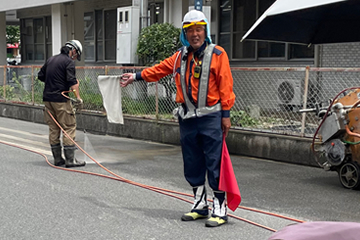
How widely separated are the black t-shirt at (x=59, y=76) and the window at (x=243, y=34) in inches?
320

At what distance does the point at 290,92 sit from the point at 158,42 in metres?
4.32

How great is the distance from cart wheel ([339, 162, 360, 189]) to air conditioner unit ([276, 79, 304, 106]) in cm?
230

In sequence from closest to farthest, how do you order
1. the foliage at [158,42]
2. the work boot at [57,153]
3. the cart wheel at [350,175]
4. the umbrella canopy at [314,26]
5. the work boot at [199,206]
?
1. the work boot at [199,206]
2. the umbrella canopy at [314,26]
3. the cart wheel at [350,175]
4. the work boot at [57,153]
5. the foliage at [158,42]

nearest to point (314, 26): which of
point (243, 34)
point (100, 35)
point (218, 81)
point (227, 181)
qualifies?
point (218, 81)

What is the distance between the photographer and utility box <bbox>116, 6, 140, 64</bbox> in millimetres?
13977

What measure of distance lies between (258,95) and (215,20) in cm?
736

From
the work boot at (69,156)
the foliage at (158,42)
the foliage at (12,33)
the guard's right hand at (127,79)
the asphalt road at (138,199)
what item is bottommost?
the asphalt road at (138,199)

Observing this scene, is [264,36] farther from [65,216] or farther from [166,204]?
[65,216]

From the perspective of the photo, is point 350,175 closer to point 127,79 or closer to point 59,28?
point 127,79

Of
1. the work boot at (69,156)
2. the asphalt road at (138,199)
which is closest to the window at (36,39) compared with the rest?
the asphalt road at (138,199)

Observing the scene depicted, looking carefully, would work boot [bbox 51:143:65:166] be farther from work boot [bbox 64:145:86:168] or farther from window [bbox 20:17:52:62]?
window [bbox 20:17:52:62]

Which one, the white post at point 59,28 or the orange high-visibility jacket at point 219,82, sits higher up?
the white post at point 59,28

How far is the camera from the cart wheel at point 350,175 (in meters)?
6.86

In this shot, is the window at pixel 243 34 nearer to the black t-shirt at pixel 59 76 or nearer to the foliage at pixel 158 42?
the foliage at pixel 158 42
